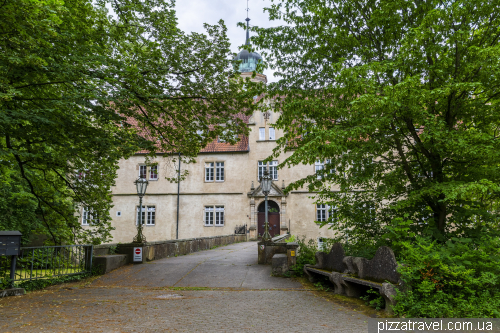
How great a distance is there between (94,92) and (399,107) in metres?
5.91

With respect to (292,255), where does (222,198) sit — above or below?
above

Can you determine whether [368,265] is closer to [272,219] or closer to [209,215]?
[272,219]

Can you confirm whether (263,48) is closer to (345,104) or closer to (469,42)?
(345,104)

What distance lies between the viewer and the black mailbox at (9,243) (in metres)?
7.77

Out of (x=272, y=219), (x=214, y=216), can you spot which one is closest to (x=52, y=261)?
(x=214, y=216)

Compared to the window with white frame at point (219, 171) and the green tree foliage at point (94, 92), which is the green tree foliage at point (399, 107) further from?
the window with white frame at point (219, 171)

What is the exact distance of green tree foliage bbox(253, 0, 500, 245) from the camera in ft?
22.5

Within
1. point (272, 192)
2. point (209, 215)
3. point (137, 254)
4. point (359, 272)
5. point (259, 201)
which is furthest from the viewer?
point (209, 215)

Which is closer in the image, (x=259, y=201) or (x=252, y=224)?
(x=252, y=224)

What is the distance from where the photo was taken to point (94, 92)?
7.68 m

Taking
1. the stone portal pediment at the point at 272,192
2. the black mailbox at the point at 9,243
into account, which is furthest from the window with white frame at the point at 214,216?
the black mailbox at the point at 9,243

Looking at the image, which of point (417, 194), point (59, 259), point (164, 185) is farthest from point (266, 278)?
point (164, 185)

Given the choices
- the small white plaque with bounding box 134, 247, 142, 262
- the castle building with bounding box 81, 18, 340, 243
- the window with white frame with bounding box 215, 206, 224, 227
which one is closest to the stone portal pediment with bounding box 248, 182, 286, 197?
the castle building with bounding box 81, 18, 340, 243

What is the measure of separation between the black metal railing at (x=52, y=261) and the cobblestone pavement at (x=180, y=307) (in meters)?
0.76
